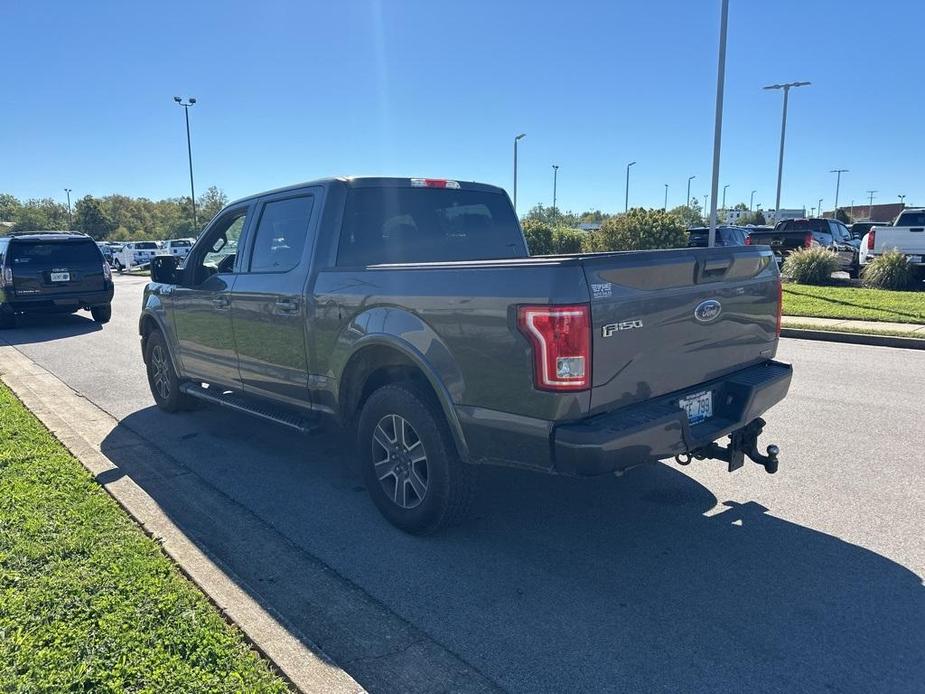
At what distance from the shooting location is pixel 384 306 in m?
3.87

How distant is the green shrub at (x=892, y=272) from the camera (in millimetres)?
16250

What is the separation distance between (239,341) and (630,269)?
3.29 meters

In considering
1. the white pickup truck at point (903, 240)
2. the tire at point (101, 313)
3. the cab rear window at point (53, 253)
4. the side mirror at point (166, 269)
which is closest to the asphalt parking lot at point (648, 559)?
the side mirror at point (166, 269)

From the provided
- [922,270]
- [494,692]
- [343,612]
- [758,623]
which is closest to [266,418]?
[343,612]

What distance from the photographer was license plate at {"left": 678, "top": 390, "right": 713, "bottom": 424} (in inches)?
141

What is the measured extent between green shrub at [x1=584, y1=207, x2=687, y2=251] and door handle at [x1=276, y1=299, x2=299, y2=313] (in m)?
20.9

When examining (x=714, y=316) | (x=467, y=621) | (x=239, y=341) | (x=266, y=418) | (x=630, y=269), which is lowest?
(x=467, y=621)

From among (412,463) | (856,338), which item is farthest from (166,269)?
(856,338)

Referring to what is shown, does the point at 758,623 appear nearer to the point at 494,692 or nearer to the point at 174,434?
the point at 494,692

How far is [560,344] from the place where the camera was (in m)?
3.01

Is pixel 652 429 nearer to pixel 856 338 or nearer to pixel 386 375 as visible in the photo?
pixel 386 375

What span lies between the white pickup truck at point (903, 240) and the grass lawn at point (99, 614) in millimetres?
18154

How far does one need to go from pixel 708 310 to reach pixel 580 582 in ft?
5.16

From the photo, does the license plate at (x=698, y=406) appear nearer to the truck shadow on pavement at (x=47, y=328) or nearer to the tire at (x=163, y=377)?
the tire at (x=163, y=377)
